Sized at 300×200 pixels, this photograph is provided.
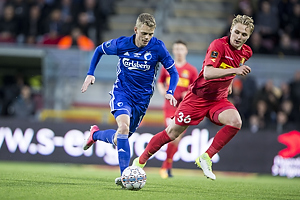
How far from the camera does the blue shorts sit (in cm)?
696

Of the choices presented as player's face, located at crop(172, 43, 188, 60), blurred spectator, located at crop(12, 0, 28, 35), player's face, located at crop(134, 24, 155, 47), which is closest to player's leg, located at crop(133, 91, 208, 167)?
player's face, located at crop(134, 24, 155, 47)

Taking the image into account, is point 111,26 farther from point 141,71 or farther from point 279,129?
point 141,71

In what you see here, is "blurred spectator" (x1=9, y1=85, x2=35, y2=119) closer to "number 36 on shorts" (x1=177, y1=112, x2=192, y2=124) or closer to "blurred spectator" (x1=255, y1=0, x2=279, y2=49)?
"blurred spectator" (x1=255, y1=0, x2=279, y2=49)

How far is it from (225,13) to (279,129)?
18.7 ft

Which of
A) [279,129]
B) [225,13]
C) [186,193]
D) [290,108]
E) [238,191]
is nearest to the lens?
[186,193]

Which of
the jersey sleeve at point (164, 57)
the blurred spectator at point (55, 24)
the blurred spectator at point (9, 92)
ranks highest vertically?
the blurred spectator at point (55, 24)

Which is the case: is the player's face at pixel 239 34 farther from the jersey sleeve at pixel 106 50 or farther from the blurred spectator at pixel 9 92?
the blurred spectator at pixel 9 92

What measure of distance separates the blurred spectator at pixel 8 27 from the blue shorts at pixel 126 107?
29.7ft

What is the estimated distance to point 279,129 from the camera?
41.8ft

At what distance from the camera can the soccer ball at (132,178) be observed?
639cm

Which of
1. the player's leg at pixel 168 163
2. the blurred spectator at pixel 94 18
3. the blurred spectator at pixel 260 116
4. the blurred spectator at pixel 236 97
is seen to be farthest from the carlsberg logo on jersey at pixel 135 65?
the blurred spectator at pixel 94 18

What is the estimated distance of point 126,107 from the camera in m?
7.00

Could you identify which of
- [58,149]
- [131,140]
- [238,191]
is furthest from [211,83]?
[58,149]

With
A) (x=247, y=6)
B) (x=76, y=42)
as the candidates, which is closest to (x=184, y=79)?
(x=76, y=42)
